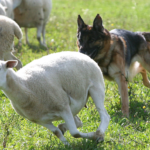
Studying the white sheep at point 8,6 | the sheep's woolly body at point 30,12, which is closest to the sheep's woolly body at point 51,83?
the white sheep at point 8,6

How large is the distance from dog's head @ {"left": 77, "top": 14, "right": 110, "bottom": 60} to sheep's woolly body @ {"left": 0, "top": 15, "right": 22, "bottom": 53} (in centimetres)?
113

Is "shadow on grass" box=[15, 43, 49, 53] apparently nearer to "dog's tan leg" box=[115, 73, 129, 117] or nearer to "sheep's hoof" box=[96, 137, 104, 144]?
"dog's tan leg" box=[115, 73, 129, 117]

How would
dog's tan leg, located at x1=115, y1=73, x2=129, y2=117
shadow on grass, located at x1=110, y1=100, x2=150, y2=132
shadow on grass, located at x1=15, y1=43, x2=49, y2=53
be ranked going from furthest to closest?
shadow on grass, located at x1=15, y1=43, x2=49, y2=53, dog's tan leg, located at x1=115, y1=73, x2=129, y2=117, shadow on grass, located at x1=110, y1=100, x2=150, y2=132

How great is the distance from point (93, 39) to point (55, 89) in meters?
2.16

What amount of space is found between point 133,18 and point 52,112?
492 inches

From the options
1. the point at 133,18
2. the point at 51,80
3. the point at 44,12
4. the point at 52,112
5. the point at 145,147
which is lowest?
the point at 133,18

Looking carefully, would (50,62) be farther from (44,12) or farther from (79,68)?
(44,12)

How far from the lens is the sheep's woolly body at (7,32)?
6.12m

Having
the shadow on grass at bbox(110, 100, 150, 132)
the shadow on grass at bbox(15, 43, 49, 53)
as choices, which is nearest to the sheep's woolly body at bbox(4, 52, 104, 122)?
the shadow on grass at bbox(110, 100, 150, 132)

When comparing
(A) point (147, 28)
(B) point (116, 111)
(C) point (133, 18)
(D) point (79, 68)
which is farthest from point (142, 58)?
(C) point (133, 18)

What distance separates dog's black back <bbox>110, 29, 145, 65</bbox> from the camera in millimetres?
6412

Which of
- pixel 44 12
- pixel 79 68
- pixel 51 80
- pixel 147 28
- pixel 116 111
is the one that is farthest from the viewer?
pixel 147 28

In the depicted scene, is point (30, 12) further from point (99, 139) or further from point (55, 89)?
point (99, 139)

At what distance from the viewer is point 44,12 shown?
10.9 meters
